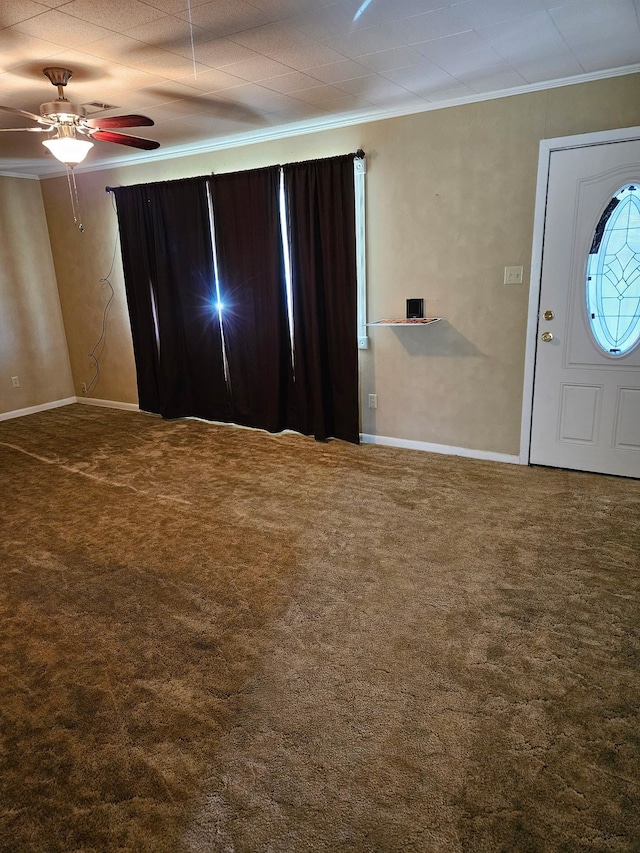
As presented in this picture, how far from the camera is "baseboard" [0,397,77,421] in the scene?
6.01 meters

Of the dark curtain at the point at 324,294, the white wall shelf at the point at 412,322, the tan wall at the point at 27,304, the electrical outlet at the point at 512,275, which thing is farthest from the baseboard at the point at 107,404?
the electrical outlet at the point at 512,275

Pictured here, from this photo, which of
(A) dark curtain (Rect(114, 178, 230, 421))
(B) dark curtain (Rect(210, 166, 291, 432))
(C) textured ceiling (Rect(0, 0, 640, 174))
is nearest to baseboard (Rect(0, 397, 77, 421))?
(A) dark curtain (Rect(114, 178, 230, 421))

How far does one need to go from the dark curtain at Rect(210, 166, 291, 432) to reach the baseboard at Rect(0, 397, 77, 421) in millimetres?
2599

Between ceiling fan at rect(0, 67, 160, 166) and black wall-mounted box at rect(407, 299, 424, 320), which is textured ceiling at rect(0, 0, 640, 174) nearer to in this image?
ceiling fan at rect(0, 67, 160, 166)

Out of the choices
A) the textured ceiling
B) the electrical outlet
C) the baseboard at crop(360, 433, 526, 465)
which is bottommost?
the baseboard at crop(360, 433, 526, 465)

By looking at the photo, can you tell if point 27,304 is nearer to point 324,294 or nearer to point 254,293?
point 254,293

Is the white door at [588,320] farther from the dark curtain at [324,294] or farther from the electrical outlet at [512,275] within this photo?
the dark curtain at [324,294]

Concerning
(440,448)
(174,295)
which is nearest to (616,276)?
(440,448)

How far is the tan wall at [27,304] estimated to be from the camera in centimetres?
586

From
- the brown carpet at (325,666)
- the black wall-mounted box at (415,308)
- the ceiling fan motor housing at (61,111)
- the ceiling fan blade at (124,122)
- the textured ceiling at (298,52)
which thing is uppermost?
the textured ceiling at (298,52)

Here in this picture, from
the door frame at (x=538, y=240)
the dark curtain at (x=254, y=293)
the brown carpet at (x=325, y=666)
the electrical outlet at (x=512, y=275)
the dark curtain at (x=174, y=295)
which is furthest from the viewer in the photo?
the dark curtain at (x=174, y=295)

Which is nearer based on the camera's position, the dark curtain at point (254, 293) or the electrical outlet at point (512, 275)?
the electrical outlet at point (512, 275)

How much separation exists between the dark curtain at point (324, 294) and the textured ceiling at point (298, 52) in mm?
482

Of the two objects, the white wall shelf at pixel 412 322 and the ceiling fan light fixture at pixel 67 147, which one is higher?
the ceiling fan light fixture at pixel 67 147
